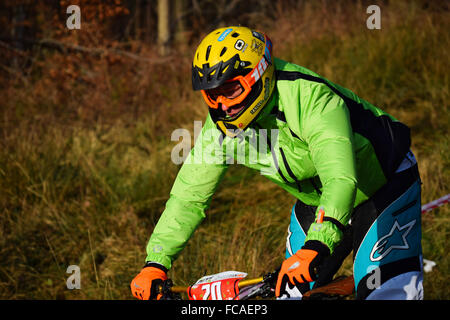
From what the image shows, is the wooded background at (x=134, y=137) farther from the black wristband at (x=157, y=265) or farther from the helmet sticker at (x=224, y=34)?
the helmet sticker at (x=224, y=34)

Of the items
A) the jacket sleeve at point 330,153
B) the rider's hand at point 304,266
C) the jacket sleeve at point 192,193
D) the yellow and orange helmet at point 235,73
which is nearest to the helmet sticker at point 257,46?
the yellow and orange helmet at point 235,73

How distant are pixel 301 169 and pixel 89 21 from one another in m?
8.35

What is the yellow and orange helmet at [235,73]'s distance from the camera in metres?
3.11

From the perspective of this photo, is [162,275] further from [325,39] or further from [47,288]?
[325,39]

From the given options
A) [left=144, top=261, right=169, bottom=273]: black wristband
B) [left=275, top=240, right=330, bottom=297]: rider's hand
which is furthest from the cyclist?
[left=275, top=240, right=330, bottom=297]: rider's hand

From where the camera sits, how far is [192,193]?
3.51 meters

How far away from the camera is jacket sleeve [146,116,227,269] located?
11.3 ft

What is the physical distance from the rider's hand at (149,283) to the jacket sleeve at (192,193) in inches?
6.4

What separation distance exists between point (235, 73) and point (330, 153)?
76 cm

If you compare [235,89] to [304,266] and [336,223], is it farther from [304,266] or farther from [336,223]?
[304,266]

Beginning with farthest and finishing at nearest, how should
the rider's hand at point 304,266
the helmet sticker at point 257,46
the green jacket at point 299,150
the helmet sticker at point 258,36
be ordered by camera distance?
the helmet sticker at point 258,36 → the helmet sticker at point 257,46 → the green jacket at point 299,150 → the rider's hand at point 304,266

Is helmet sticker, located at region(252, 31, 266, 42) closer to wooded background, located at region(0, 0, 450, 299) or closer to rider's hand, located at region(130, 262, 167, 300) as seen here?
rider's hand, located at region(130, 262, 167, 300)

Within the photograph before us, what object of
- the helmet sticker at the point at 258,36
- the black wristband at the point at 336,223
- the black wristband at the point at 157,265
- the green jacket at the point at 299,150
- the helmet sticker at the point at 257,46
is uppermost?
the helmet sticker at the point at 258,36

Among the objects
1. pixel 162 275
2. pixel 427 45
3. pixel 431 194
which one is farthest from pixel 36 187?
pixel 427 45
